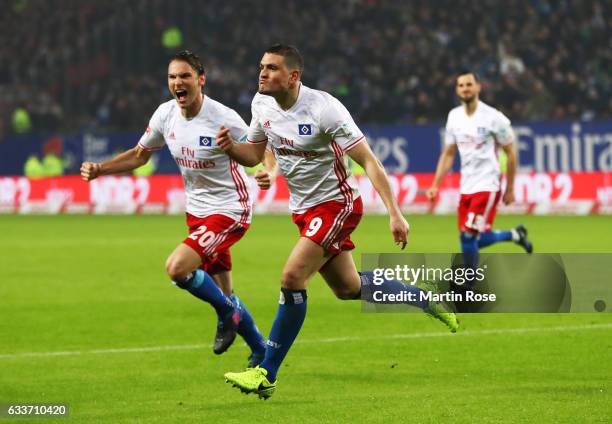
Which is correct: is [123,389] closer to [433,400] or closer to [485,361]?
[433,400]

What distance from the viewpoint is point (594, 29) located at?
3188 centimetres

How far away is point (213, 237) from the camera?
872 cm

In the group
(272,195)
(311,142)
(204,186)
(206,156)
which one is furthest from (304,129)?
(272,195)

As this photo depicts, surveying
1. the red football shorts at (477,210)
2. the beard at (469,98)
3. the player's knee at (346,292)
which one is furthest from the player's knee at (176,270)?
the beard at (469,98)

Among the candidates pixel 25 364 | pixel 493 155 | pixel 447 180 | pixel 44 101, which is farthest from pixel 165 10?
pixel 25 364

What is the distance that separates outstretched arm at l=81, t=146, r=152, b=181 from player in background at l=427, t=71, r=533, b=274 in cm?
452

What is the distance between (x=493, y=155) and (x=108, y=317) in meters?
4.32

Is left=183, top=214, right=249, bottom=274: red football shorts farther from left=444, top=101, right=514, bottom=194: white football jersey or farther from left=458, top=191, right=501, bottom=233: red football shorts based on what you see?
left=444, top=101, right=514, bottom=194: white football jersey

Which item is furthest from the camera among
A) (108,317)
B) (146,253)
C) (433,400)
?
(146,253)

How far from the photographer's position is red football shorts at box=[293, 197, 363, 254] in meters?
7.53

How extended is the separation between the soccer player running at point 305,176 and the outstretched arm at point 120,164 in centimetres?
130

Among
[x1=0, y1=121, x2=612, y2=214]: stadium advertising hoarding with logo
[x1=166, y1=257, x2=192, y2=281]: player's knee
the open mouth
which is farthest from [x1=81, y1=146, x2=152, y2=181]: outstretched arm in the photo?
[x1=0, y1=121, x2=612, y2=214]: stadium advertising hoarding with logo

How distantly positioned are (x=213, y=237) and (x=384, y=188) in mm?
1876

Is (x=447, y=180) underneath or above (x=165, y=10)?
underneath
